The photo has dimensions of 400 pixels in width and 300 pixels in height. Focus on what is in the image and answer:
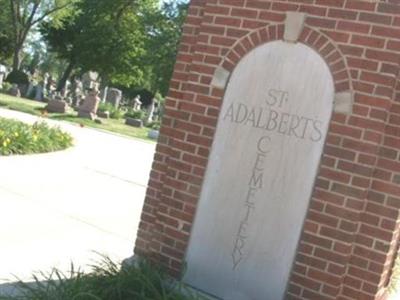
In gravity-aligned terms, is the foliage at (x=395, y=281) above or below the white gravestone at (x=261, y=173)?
below

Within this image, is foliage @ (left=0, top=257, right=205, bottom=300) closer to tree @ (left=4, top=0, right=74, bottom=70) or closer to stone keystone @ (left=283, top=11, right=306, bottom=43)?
stone keystone @ (left=283, top=11, right=306, bottom=43)

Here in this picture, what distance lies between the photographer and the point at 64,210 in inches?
315

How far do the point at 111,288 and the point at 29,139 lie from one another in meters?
9.03

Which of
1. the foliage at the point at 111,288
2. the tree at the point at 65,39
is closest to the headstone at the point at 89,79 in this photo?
the tree at the point at 65,39

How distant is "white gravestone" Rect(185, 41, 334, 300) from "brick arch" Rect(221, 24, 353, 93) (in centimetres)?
5

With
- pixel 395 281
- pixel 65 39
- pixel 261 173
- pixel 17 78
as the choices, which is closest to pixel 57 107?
pixel 17 78

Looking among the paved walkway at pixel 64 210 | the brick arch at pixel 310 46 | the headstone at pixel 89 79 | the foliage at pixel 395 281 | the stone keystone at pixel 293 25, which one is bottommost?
the paved walkway at pixel 64 210

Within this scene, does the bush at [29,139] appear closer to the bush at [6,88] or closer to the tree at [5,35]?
the bush at [6,88]

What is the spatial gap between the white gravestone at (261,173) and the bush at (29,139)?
7.51 m

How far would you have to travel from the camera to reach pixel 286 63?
15.7 ft

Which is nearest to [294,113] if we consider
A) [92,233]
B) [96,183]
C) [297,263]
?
[297,263]

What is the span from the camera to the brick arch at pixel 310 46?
14.9 ft

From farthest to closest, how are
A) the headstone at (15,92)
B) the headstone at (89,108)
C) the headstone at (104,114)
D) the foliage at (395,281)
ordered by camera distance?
1. the headstone at (15,92)
2. the headstone at (104,114)
3. the headstone at (89,108)
4. the foliage at (395,281)

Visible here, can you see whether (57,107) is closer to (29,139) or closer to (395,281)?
(29,139)
